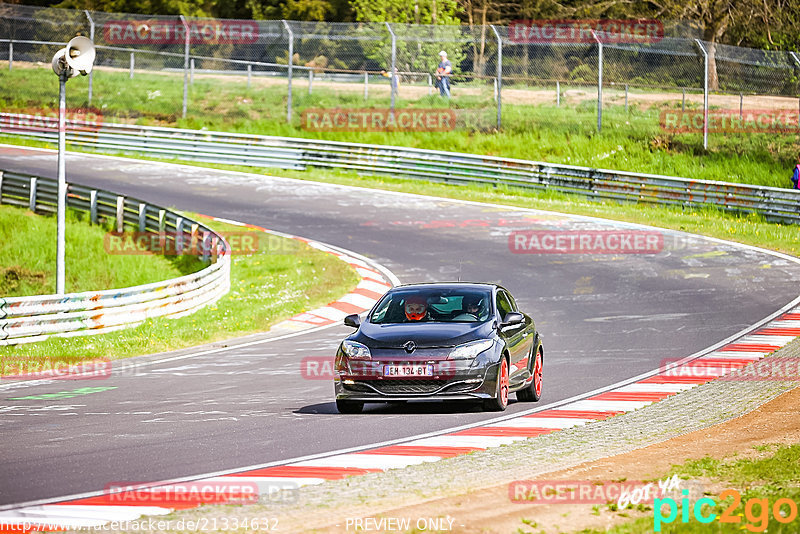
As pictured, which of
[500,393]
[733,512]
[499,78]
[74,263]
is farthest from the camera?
[499,78]

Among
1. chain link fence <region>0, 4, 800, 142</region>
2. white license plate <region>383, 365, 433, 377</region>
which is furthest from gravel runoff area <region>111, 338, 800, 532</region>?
chain link fence <region>0, 4, 800, 142</region>

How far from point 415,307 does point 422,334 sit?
34.7 inches

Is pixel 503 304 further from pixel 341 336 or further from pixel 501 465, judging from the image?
pixel 341 336

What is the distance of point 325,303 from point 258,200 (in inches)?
462

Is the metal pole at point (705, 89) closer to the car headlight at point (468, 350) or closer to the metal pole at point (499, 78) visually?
the metal pole at point (499, 78)

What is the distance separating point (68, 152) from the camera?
41344mm

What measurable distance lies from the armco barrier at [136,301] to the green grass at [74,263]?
0.84m

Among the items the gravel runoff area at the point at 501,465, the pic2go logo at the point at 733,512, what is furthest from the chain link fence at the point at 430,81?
the pic2go logo at the point at 733,512

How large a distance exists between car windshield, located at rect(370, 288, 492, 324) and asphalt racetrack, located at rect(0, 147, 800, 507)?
985 mm

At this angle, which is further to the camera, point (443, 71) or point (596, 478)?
point (443, 71)

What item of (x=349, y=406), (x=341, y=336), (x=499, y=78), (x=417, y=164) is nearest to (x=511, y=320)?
(x=349, y=406)

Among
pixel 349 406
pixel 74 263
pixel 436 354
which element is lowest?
pixel 74 263

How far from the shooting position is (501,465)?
9.09m

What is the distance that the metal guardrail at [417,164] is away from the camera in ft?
96.7
